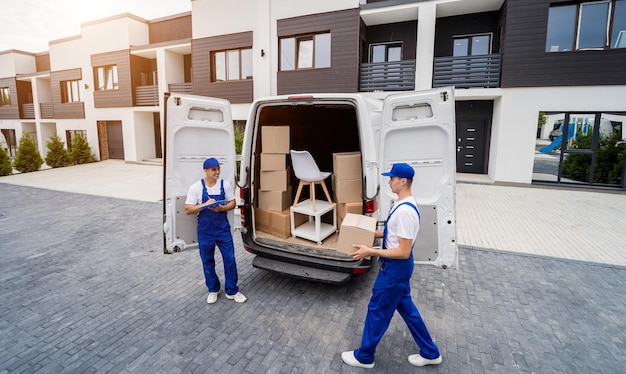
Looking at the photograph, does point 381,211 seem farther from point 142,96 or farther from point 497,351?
point 142,96

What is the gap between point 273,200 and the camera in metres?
4.61

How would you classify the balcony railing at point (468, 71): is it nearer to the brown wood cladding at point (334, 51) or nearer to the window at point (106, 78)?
the brown wood cladding at point (334, 51)

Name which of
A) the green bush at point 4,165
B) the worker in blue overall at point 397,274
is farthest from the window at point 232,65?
the worker in blue overall at point 397,274

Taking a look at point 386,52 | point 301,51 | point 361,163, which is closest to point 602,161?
point 386,52

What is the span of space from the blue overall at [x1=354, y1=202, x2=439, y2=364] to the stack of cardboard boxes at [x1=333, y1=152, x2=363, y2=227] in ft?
4.92

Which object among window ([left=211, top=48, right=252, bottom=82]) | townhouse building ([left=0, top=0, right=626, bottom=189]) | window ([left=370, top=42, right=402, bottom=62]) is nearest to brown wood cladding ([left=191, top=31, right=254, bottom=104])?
townhouse building ([left=0, top=0, right=626, bottom=189])

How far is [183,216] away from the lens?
3.78 metres

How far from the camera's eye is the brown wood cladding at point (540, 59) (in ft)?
30.5

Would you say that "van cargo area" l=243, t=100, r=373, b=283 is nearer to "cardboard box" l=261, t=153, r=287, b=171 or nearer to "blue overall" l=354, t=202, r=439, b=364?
"cardboard box" l=261, t=153, r=287, b=171

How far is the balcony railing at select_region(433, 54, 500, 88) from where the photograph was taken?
10727 millimetres

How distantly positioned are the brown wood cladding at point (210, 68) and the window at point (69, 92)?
10608 millimetres

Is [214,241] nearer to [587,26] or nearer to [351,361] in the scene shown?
[351,361]

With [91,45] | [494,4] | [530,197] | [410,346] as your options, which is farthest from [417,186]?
[91,45]

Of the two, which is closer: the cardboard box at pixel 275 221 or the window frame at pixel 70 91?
the cardboard box at pixel 275 221
